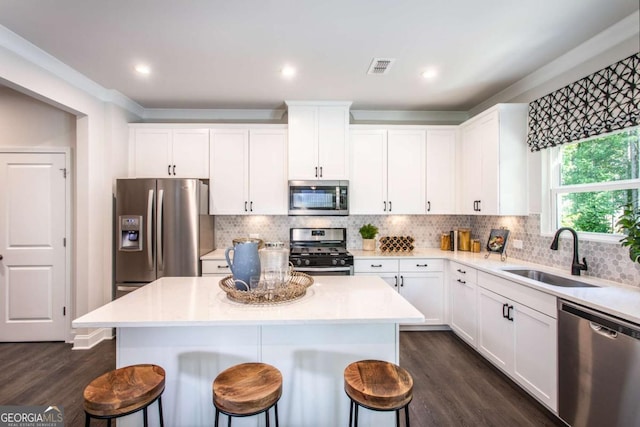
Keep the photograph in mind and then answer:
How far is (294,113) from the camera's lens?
3.62 meters

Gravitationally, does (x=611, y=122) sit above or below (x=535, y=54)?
below

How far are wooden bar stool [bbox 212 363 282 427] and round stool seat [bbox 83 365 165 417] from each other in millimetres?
296

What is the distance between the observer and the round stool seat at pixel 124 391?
123 centimetres

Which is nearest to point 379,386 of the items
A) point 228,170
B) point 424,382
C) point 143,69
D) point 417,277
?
point 424,382

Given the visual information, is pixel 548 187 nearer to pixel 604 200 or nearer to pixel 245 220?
pixel 604 200

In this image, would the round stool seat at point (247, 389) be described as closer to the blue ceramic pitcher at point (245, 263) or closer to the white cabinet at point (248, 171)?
the blue ceramic pitcher at point (245, 263)

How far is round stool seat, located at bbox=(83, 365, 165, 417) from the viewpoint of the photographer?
123 cm


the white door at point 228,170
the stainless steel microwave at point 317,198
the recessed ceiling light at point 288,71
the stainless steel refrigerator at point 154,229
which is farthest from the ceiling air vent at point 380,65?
the stainless steel refrigerator at point 154,229

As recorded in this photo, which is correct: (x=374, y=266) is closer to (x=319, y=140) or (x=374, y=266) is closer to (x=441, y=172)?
(x=441, y=172)

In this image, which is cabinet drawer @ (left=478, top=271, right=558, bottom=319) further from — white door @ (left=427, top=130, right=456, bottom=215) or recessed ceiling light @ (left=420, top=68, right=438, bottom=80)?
recessed ceiling light @ (left=420, top=68, right=438, bottom=80)

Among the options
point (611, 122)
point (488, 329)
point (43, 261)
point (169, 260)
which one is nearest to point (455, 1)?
point (611, 122)

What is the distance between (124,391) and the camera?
1.30 metres

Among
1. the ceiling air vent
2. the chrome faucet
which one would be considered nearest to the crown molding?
the chrome faucet

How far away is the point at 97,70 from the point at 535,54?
392 centimetres
